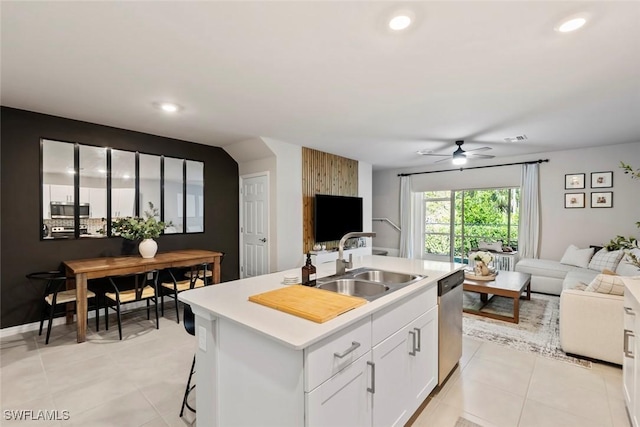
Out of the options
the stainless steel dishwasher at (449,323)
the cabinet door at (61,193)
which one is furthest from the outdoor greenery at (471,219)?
the cabinet door at (61,193)

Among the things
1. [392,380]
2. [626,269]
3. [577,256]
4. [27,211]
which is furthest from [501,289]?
[27,211]

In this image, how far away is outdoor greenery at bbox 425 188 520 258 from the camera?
6.12 metres

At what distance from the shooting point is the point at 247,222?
5.29m

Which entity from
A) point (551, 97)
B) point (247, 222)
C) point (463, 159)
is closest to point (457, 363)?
point (551, 97)

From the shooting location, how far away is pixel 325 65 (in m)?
2.34

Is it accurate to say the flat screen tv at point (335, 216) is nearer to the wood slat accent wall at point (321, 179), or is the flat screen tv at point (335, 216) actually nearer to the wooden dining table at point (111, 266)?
the wood slat accent wall at point (321, 179)

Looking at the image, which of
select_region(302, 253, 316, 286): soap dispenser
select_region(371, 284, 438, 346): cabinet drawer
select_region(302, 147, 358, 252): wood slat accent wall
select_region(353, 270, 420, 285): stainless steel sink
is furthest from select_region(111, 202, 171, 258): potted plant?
select_region(371, 284, 438, 346): cabinet drawer

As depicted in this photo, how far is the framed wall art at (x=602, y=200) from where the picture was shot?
16.4ft

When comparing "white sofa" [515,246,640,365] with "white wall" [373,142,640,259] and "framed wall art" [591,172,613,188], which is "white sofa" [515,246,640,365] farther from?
"framed wall art" [591,172,613,188]

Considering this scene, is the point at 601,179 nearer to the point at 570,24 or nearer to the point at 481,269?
the point at 481,269

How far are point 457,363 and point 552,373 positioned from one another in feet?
2.53

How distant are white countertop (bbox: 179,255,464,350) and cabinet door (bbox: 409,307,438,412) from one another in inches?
9.7

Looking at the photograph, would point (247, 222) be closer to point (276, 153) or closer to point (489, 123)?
point (276, 153)

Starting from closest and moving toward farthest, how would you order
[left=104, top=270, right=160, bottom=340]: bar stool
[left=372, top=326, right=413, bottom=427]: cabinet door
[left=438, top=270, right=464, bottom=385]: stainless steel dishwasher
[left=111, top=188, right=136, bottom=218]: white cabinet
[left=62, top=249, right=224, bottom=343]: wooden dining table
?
[left=372, top=326, right=413, bottom=427]: cabinet door, [left=438, top=270, right=464, bottom=385]: stainless steel dishwasher, [left=62, top=249, right=224, bottom=343]: wooden dining table, [left=104, top=270, right=160, bottom=340]: bar stool, [left=111, top=188, right=136, bottom=218]: white cabinet
